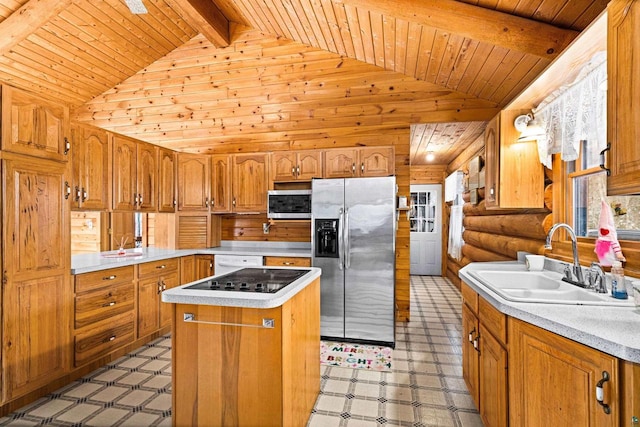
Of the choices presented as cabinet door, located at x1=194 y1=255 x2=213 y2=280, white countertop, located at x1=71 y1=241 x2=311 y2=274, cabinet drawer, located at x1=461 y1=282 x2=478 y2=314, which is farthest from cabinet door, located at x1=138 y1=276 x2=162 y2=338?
cabinet drawer, located at x1=461 y1=282 x2=478 y2=314

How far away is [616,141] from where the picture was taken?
4.39 feet

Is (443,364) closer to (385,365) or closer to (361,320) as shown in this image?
(385,365)

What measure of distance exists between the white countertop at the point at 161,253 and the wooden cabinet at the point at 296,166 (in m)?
0.94

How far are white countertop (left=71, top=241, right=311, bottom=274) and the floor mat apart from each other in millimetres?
1035

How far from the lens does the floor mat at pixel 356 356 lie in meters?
2.84

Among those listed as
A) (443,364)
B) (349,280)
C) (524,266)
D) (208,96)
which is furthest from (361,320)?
(208,96)

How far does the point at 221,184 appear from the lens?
4.18m

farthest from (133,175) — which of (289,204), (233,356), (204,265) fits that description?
(233,356)

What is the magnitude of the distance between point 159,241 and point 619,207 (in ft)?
15.2

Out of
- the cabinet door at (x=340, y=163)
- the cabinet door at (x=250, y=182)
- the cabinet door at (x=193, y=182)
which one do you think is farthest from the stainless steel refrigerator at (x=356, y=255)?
the cabinet door at (x=193, y=182)

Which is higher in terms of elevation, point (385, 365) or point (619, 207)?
point (619, 207)

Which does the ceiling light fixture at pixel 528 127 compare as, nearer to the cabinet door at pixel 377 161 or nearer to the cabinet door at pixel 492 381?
the cabinet door at pixel 377 161

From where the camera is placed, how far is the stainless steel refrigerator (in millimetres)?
3285

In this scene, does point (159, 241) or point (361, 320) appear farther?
point (159, 241)
